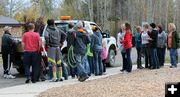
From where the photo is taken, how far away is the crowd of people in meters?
12.7

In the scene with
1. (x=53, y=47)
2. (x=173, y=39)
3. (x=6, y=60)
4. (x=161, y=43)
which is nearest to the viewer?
(x=53, y=47)

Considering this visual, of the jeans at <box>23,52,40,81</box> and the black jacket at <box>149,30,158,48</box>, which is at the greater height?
the black jacket at <box>149,30,158,48</box>

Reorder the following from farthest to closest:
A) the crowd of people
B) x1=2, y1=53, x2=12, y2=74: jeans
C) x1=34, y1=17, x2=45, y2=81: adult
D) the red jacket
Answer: x1=2, y1=53, x2=12, y2=74: jeans < the red jacket < x1=34, y1=17, x2=45, y2=81: adult < the crowd of people

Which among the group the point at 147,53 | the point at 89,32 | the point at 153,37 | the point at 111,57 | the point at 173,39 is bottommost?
the point at 111,57

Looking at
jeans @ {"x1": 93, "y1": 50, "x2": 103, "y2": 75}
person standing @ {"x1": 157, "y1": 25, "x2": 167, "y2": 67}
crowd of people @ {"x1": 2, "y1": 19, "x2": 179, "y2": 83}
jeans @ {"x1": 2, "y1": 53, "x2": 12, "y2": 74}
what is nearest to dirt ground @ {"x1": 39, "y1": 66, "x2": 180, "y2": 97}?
crowd of people @ {"x1": 2, "y1": 19, "x2": 179, "y2": 83}

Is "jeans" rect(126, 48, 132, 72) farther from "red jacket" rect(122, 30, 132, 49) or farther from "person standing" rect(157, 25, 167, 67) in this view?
"person standing" rect(157, 25, 167, 67)

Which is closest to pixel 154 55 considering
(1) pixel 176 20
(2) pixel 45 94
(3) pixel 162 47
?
(3) pixel 162 47

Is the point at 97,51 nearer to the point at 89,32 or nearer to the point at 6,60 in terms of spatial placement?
the point at 89,32

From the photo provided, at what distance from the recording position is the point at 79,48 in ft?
41.0

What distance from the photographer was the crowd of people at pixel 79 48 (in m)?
12.7

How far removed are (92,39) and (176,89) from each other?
422 inches

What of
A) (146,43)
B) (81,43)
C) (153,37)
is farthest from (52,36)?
(153,37)

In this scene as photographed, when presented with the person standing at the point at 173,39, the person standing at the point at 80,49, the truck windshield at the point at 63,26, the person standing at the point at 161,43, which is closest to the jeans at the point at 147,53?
the person standing at the point at 161,43

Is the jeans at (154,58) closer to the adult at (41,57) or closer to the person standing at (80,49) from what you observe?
the person standing at (80,49)
